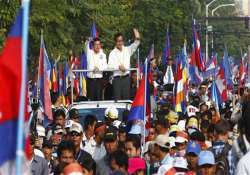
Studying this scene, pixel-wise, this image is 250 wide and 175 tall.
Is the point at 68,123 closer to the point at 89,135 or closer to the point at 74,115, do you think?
the point at 74,115

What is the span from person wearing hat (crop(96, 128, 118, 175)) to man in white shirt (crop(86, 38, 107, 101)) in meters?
6.18

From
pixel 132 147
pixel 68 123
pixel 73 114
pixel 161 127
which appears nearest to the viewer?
pixel 132 147

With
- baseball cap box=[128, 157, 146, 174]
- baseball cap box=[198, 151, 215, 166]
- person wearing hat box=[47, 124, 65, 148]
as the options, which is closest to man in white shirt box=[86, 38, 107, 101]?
person wearing hat box=[47, 124, 65, 148]

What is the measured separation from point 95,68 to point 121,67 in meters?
0.53

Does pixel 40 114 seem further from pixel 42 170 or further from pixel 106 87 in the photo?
pixel 42 170

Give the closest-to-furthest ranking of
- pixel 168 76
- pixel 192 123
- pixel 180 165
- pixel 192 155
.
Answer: pixel 180 165 → pixel 192 155 → pixel 192 123 → pixel 168 76

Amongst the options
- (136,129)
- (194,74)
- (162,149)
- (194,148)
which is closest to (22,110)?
(194,148)

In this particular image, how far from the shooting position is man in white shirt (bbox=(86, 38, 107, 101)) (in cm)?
1752

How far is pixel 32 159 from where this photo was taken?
33.1ft

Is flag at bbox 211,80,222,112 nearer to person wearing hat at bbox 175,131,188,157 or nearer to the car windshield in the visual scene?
the car windshield

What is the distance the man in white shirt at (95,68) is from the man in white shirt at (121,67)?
174 mm

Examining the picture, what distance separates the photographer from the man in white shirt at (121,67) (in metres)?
17.1

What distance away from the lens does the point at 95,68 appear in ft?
57.2

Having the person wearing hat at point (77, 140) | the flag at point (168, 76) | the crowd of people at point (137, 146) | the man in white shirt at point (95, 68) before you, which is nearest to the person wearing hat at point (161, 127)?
the crowd of people at point (137, 146)
